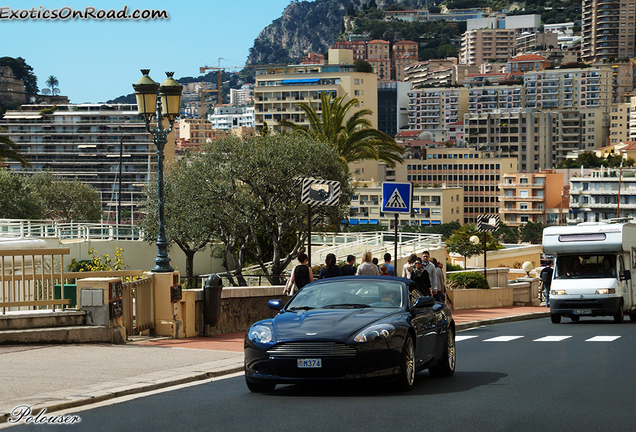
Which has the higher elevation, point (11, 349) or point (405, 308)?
point (405, 308)

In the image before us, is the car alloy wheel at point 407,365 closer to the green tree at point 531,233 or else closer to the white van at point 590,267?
the white van at point 590,267

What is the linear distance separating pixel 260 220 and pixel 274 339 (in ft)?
90.1

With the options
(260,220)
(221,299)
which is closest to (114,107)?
(260,220)

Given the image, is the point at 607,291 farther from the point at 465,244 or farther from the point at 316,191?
the point at 465,244

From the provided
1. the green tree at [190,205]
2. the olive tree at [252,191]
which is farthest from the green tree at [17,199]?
the olive tree at [252,191]

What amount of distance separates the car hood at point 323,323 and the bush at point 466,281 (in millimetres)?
20125

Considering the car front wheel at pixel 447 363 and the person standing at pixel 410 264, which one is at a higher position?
the person standing at pixel 410 264

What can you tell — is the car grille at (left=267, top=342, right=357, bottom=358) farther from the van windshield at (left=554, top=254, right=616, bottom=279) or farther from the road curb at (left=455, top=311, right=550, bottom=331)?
the van windshield at (left=554, top=254, right=616, bottom=279)

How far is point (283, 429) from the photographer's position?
7.31 meters

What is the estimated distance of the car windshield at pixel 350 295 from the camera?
994cm

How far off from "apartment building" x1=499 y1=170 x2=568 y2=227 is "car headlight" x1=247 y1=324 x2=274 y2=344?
526ft

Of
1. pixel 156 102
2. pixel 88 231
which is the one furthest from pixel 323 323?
pixel 88 231

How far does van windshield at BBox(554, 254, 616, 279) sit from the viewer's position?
2302 centimetres

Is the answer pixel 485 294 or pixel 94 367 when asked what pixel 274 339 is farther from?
pixel 485 294
